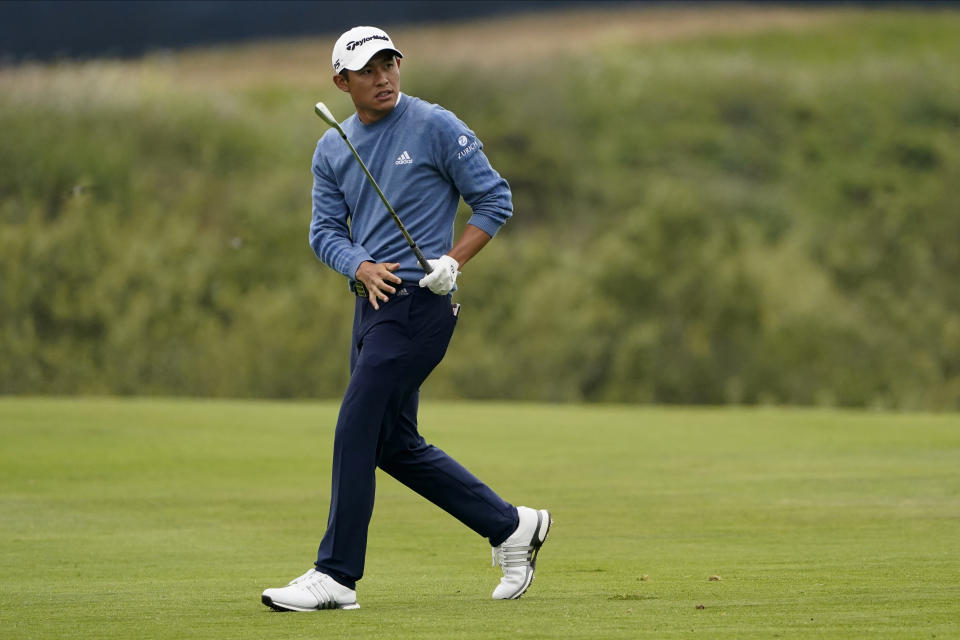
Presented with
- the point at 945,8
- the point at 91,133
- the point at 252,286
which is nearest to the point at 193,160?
the point at 91,133

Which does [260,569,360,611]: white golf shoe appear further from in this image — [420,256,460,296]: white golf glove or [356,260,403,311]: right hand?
[420,256,460,296]: white golf glove

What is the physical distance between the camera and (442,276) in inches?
228

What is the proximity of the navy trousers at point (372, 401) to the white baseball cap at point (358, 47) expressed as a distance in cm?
92

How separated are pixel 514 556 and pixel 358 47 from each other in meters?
2.15

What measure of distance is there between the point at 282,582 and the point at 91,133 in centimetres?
5028

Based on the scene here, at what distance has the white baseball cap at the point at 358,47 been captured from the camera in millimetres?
5977

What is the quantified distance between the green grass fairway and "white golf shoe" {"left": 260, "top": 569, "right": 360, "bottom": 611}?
0.20 ft

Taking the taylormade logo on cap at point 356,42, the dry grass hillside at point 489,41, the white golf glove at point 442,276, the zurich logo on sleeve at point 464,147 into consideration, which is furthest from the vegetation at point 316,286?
the white golf glove at point 442,276

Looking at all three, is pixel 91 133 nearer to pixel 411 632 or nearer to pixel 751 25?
pixel 411 632

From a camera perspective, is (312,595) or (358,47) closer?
(312,595)

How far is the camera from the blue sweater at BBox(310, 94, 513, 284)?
603 centimetres

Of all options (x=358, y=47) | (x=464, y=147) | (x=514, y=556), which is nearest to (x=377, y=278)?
(x=464, y=147)

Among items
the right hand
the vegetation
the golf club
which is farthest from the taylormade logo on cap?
the vegetation

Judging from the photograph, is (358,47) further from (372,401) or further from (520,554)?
(520,554)
